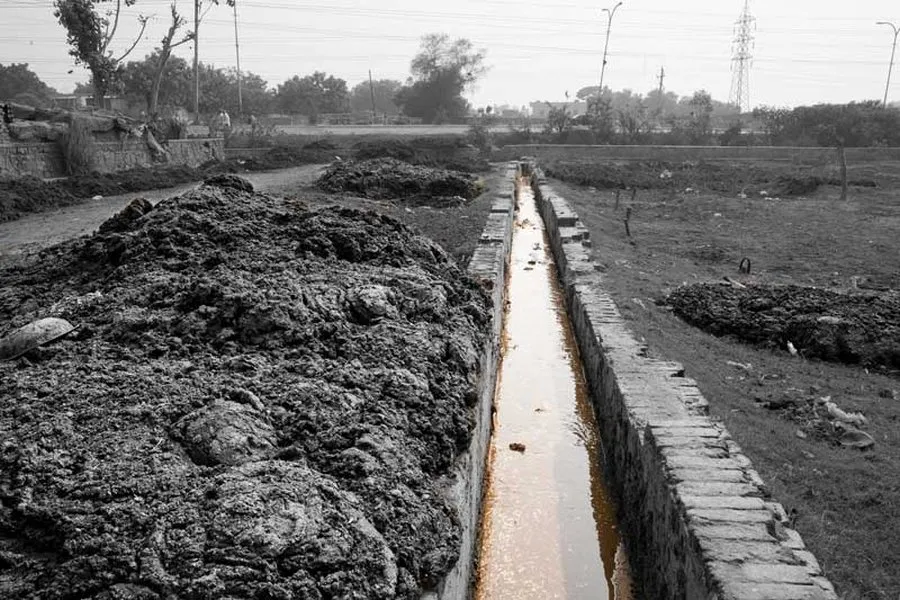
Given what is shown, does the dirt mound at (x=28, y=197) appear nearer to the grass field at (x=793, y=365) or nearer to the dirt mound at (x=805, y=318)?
the grass field at (x=793, y=365)

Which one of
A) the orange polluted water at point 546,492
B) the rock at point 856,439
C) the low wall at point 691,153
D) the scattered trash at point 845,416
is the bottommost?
the orange polluted water at point 546,492

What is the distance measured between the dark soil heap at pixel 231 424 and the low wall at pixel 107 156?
11.1m

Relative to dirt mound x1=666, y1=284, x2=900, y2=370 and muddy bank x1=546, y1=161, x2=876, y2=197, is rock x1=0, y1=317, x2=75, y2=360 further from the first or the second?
muddy bank x1=546, y1=161, x2=876, y2=197

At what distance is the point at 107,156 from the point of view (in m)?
17.2

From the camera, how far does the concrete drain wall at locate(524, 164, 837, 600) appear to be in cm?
245

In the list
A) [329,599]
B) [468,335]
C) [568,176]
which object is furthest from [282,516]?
[568,176]

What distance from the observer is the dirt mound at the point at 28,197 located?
465 inches

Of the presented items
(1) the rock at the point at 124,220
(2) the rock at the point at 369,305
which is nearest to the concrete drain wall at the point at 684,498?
(2) the rock at the point at 369,305

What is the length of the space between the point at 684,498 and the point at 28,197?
1321 cm

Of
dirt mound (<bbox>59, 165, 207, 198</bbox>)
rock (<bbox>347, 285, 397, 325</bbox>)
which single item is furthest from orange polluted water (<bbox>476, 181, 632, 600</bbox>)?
dirt mound (<bbox>59, 165, 207, 198</bbox>)

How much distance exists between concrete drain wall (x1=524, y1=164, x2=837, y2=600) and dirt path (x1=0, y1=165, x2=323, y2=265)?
23.8ft

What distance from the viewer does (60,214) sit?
12.0m

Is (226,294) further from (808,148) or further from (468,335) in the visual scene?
(808,148)

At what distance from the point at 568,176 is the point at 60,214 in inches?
536
